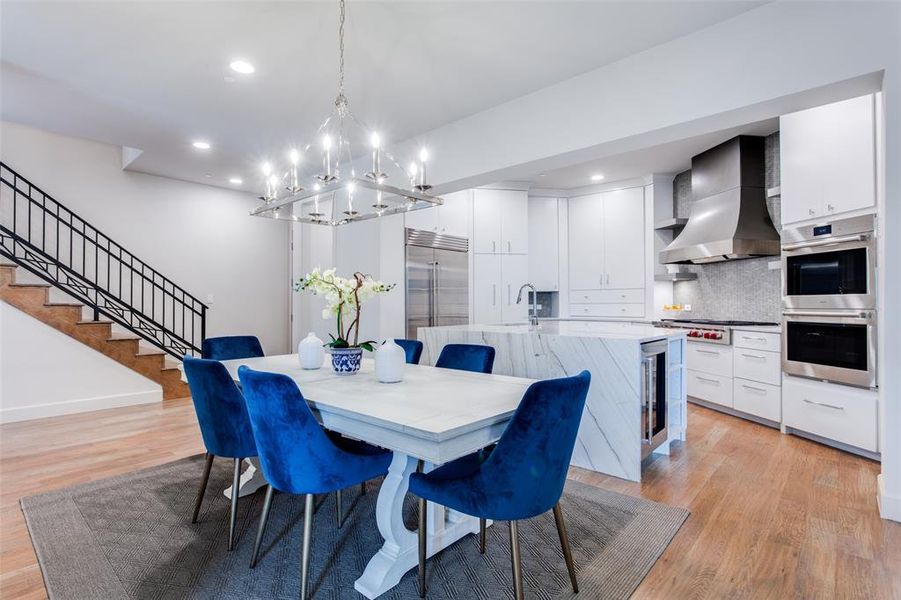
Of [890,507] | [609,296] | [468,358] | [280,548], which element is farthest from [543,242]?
[280,548]

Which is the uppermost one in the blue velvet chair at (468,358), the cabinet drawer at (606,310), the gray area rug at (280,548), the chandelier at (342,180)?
the chandelier at (342,180)

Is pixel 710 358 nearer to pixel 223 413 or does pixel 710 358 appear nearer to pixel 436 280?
pixel 436 280

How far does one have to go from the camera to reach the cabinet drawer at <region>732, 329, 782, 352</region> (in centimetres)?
389

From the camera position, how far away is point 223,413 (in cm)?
208

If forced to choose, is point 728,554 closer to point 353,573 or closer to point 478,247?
point 353,573

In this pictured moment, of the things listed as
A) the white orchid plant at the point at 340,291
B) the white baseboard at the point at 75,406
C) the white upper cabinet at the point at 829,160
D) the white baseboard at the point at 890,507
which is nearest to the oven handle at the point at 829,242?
the white upper cabinet at the point at 829,160

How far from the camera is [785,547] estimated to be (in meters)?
2.06

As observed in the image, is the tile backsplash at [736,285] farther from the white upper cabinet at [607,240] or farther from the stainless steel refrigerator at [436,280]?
the stainless steel refrigerator at [436,280]

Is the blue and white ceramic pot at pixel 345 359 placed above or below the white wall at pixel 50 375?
above

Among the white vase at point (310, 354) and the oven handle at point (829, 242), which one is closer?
the white vase at point (310, 354)

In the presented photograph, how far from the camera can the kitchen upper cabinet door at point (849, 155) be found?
3064mm

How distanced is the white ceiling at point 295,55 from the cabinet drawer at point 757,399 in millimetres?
3020

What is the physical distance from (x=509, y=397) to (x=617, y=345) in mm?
1245

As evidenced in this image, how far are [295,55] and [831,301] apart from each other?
4195 mm
